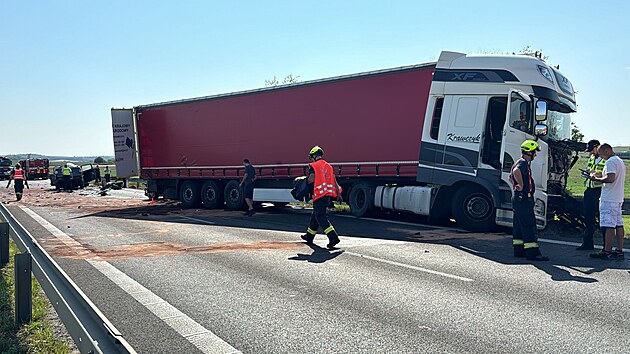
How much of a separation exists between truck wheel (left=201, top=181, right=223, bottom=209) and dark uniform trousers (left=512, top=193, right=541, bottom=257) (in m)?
11.8

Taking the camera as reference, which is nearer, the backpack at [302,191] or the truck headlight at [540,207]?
the backpack at [302,191]

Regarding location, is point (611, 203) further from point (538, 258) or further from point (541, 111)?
point (541, 111)

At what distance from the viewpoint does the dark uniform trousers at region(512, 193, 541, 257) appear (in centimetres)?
846

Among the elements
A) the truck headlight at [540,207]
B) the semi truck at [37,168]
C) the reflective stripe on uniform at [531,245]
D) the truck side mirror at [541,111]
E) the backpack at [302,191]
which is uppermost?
the truck side mirror at [541,111]

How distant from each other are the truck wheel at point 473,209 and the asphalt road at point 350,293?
426 millimetres

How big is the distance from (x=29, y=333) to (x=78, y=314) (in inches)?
69.0

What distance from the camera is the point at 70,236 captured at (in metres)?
11.6

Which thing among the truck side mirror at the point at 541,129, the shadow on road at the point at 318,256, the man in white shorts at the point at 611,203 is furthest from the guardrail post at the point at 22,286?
the truck side mirror at the point at 541,129

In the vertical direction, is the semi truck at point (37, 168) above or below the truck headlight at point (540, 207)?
below

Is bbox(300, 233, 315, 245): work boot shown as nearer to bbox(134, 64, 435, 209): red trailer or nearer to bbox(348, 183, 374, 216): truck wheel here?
bbox(134, 64, 435, 209): red trailer

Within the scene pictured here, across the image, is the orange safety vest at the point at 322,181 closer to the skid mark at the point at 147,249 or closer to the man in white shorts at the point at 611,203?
the skid mark at the point at 147,249

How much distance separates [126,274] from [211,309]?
235 centimetres

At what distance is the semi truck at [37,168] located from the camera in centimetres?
5722

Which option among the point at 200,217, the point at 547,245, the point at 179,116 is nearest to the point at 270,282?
the point at 547,245
